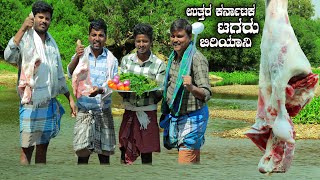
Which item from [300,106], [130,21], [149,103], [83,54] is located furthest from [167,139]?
[130,21]

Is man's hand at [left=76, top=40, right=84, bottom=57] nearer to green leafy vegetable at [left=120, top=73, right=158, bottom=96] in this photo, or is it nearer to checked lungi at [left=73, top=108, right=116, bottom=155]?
green leafy vegetable at [left=120, top=73, right=158, bottom=96]

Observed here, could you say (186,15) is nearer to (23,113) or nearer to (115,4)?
(115,4)

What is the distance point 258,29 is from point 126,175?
52346 mm

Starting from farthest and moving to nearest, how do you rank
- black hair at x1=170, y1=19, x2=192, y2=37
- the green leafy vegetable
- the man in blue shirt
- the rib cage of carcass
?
the man in blue shirt
the green leafy vegetable
black hair at x1=170, y1=19, x2=192, y2=37
the rib cage of carcass

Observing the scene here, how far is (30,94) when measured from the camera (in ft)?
21.5

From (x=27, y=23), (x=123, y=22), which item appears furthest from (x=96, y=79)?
(x=123, y=22)

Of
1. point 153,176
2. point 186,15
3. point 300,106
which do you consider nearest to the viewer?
point 300,106

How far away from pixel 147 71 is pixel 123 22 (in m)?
41.9

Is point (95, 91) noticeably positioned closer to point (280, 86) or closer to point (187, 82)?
point (187, 82)

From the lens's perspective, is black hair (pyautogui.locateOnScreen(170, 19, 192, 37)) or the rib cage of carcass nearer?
the rib cage of carcass

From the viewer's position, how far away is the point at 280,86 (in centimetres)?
364

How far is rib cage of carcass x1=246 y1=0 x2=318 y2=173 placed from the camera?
3652 millimetres

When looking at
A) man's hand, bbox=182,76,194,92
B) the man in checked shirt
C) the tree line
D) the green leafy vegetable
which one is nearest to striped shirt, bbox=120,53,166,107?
the man in checked shirt

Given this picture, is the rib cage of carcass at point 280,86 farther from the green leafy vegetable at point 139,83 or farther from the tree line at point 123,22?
the tree line at point 123,22
